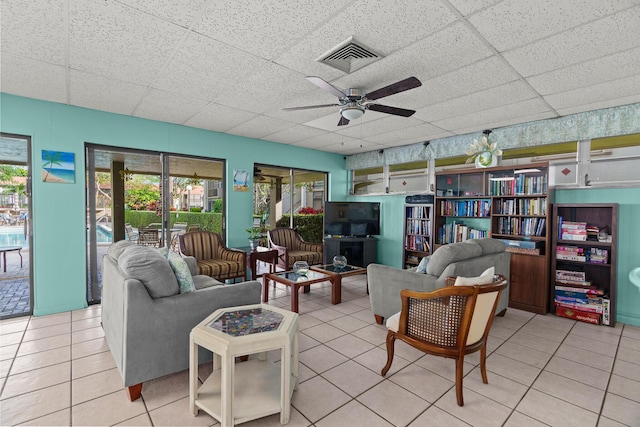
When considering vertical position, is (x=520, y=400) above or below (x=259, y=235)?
below

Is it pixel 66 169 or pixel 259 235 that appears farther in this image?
pixel 259 235

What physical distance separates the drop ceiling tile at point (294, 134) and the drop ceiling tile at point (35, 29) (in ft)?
9.30

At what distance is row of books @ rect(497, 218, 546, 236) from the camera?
407 cm

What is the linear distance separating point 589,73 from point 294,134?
3.70 meters

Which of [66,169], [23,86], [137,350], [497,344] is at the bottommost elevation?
[497,344]

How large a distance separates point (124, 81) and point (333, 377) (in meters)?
3.32

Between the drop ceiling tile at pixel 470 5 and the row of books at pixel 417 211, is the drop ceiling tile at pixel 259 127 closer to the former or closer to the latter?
the row of books at pixel 417 211

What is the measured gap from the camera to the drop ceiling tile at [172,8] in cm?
189

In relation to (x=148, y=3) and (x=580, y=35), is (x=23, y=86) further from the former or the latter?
(x=580, y=35)

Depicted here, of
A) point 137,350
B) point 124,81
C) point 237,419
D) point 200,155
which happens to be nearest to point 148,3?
point 124,81

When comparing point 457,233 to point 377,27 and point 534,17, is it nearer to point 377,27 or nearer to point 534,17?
point 534,17

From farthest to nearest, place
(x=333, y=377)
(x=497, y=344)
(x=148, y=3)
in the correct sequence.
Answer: (x=497, y=344)
(x=333, y=377)
(x=148, y=3)

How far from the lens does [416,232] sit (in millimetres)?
5641

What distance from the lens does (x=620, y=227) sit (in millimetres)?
3725
